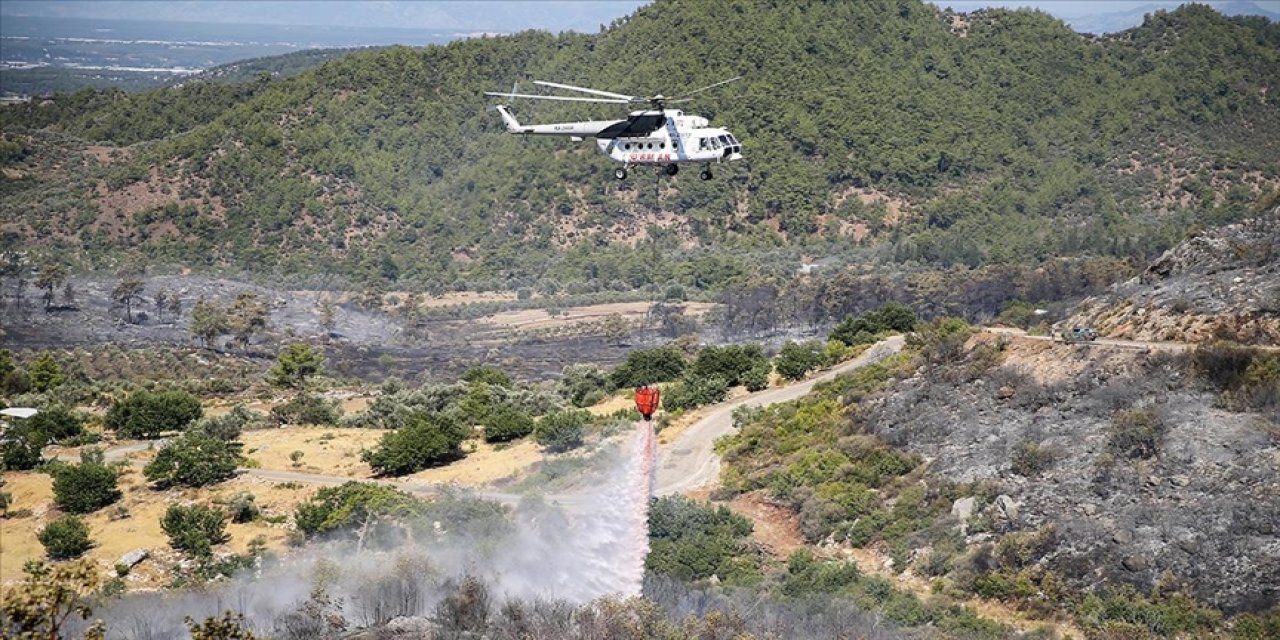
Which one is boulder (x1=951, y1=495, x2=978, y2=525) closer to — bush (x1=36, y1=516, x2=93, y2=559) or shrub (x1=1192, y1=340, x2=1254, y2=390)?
shrub (x1=1192, y1=340, x2=1254, y2=390)

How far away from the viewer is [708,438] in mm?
62562

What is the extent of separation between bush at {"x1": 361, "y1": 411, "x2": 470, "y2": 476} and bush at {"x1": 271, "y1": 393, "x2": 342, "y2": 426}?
703 cm

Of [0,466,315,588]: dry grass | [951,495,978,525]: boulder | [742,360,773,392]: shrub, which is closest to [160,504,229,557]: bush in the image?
[0,466,315,588]: dry grass

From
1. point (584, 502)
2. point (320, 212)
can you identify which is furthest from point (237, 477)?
point (320, 212)

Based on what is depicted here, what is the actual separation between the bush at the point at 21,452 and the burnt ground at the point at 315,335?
31087 mm

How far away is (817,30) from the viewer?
161 meters

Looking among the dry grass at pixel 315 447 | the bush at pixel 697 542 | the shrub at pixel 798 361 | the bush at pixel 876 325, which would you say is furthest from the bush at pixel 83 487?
the bush at pixel 876 325

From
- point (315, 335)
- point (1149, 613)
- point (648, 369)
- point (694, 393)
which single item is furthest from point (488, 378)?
point (1149, 613)

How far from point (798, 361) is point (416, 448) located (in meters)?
21.7

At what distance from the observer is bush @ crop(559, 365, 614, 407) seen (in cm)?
7156

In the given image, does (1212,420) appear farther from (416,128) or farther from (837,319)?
(416,128)

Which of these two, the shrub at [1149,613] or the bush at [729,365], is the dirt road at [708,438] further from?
the shrub at [1149,613]

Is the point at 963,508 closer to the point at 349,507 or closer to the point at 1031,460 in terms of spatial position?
the point at 1031,460

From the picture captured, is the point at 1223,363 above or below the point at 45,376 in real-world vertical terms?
above
